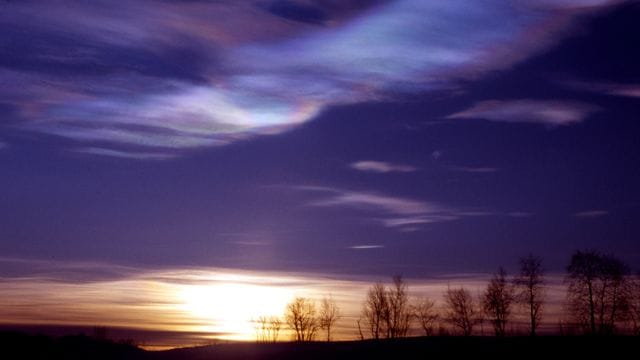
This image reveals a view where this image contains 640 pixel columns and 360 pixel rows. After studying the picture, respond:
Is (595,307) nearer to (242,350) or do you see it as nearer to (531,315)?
(531,315)

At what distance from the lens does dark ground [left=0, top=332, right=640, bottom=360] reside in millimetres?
66938

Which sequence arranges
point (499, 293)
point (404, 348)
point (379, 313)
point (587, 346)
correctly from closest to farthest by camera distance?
point (587, 346) < point (404, 348) < point (499, 293) < point (379, 313)

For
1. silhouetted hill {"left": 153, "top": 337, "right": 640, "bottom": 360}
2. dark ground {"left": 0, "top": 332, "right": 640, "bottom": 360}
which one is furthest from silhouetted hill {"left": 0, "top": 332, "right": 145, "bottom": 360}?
silhouetted hill {"left": 153, "top": 337, "right": 640, "bottom": 360}

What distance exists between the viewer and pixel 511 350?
69000 mm

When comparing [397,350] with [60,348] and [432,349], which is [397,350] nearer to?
[432,349]

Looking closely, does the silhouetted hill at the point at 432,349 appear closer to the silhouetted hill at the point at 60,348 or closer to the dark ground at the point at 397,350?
the dark ground at the point at 397,350

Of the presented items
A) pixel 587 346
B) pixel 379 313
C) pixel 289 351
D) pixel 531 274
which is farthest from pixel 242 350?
pixel 379 313

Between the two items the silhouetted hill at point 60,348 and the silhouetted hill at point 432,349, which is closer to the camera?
the silhouetted hill at point 432,349

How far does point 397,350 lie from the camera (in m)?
72.8

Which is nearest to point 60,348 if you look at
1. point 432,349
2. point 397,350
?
point 397,350

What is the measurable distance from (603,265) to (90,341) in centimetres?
5803

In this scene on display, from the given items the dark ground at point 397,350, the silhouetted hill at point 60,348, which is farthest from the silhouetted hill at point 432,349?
the silhouetted hill at point 60,348

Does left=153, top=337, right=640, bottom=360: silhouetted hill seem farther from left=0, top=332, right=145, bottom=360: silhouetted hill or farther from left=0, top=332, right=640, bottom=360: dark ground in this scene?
left=0, top=332, right=145, bottom=360: silhouetted hill

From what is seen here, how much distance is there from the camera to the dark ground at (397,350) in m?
66.9
